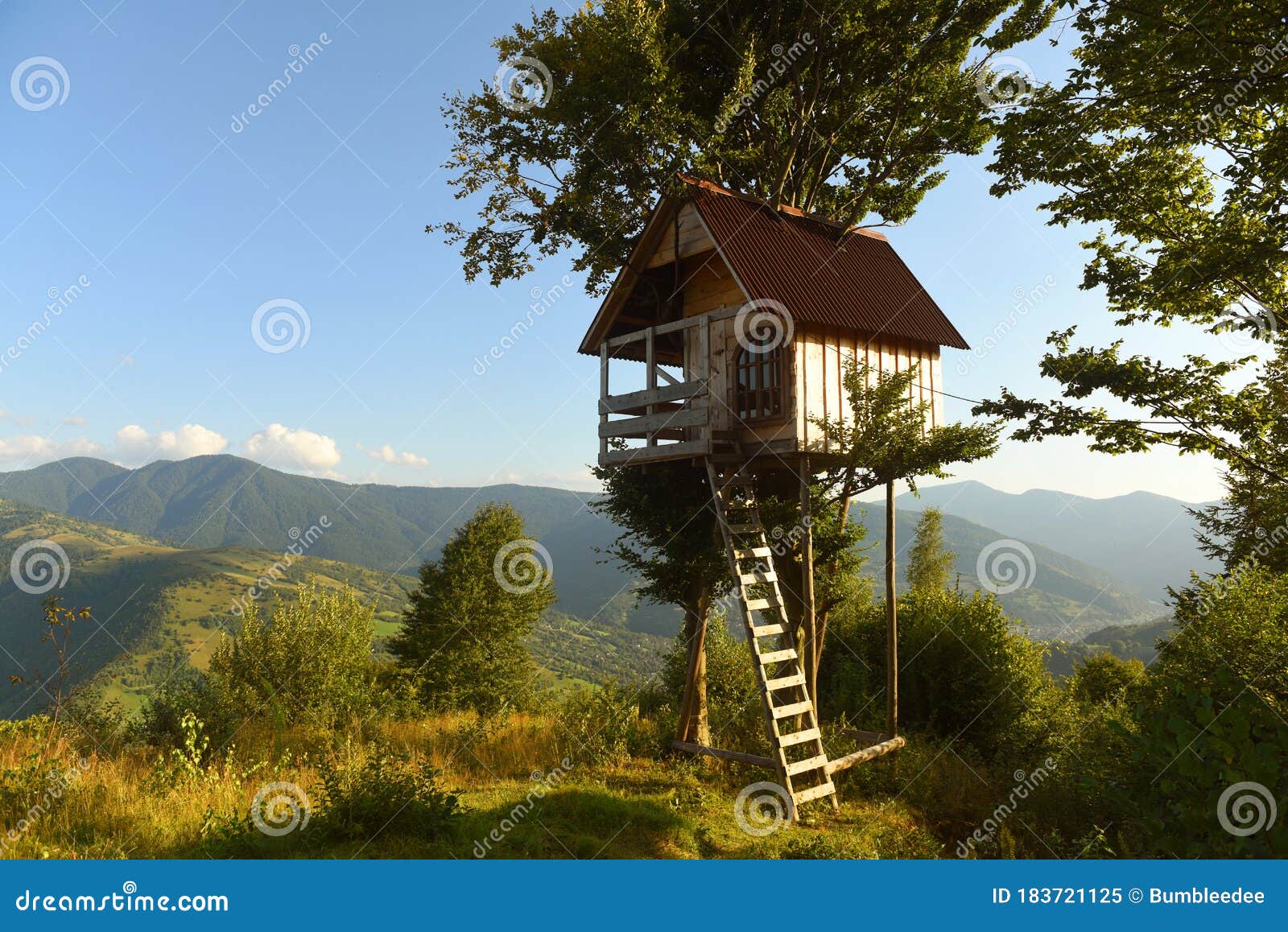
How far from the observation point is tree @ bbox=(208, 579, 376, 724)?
77.2ft

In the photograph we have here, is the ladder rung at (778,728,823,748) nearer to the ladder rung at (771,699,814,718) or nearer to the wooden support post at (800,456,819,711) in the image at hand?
the ladder rung at (771,699,814,718)

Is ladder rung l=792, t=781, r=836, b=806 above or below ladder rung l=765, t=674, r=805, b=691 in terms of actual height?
below

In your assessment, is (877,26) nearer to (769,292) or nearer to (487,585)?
(769,292)

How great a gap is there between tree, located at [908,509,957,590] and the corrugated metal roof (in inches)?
1427

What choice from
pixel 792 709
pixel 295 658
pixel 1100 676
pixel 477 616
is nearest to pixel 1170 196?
pixel 792 709

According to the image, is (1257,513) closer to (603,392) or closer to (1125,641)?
(603,392)

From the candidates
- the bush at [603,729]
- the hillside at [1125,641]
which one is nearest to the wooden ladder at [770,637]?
the bush at [603,729]

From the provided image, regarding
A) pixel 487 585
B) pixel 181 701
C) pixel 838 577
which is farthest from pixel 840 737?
pixel 487 585

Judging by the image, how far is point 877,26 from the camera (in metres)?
16.1

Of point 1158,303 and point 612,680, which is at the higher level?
point 1158,303

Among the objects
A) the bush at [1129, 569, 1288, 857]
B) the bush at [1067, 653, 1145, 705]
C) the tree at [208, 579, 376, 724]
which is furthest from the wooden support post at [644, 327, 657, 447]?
the bush at [1067, 653, 1145, 705]

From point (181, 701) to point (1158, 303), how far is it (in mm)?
23073

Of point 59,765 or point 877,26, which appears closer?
point 59,765

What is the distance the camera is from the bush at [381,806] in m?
8.28
